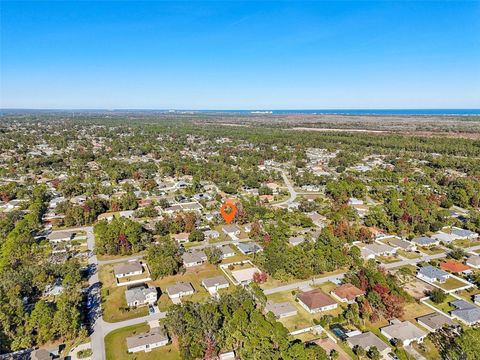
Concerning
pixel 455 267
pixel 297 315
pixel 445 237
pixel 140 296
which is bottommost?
pixel 445 237

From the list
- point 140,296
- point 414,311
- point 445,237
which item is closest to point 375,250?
point 414,311

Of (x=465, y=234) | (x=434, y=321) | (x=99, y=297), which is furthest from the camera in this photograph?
(x=465, y=234)

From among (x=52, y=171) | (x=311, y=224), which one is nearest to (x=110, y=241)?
(x=311, y=224)

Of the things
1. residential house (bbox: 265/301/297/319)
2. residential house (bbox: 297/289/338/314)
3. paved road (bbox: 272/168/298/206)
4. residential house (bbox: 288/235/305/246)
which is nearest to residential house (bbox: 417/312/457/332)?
residential house (bbox: 297/289/338/314)

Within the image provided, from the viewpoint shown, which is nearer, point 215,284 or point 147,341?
point 147,341

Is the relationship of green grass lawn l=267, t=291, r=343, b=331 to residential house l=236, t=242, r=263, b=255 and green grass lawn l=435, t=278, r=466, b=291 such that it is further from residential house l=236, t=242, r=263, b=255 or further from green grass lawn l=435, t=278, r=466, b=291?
green grass lawn l=435, t=278, r=466, b=291

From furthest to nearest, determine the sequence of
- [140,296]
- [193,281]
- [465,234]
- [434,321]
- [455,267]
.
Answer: [465,234], [455,267], [193,281], [140,296], [434,321]

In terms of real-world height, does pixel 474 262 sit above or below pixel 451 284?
above

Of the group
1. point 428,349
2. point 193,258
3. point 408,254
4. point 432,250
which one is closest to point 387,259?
point 408,254

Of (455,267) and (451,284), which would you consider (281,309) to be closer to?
(451,284)
